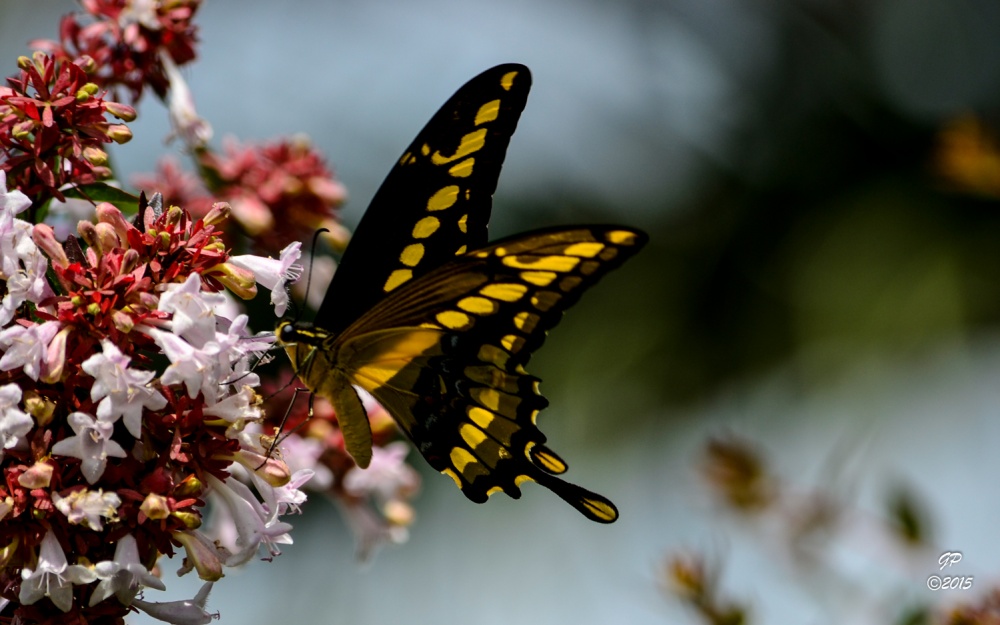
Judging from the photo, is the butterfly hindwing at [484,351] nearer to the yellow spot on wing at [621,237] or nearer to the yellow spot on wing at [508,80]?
the yellow spot on wing at [621,237]

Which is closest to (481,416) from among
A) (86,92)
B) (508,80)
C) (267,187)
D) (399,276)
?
(399,276)

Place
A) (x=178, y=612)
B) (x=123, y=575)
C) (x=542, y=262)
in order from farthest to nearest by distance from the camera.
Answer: (x=542, y=262), (x=178, y=612), (x=123, y=575)

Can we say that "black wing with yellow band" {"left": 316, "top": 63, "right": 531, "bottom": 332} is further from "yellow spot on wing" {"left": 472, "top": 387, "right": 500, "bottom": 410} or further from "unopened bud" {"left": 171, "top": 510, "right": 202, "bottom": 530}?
"unopened bud" {"left": 171, "top": 510, "right": 202, "bottom": 530}

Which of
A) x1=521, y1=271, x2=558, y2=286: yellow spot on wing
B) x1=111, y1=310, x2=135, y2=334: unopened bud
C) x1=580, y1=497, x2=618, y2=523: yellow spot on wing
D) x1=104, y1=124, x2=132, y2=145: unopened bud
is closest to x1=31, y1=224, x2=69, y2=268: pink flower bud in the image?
x1=111, y1=310, x2=135, y2=334: unopened bud

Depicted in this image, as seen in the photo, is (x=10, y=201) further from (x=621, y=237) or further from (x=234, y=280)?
(x=621, y=237)

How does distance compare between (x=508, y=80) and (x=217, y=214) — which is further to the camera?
(x=508, y=80)

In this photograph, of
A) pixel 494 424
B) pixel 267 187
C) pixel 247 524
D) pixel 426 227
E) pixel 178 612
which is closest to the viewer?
pixel 178 612

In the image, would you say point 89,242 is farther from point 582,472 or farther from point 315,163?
point 582,472
